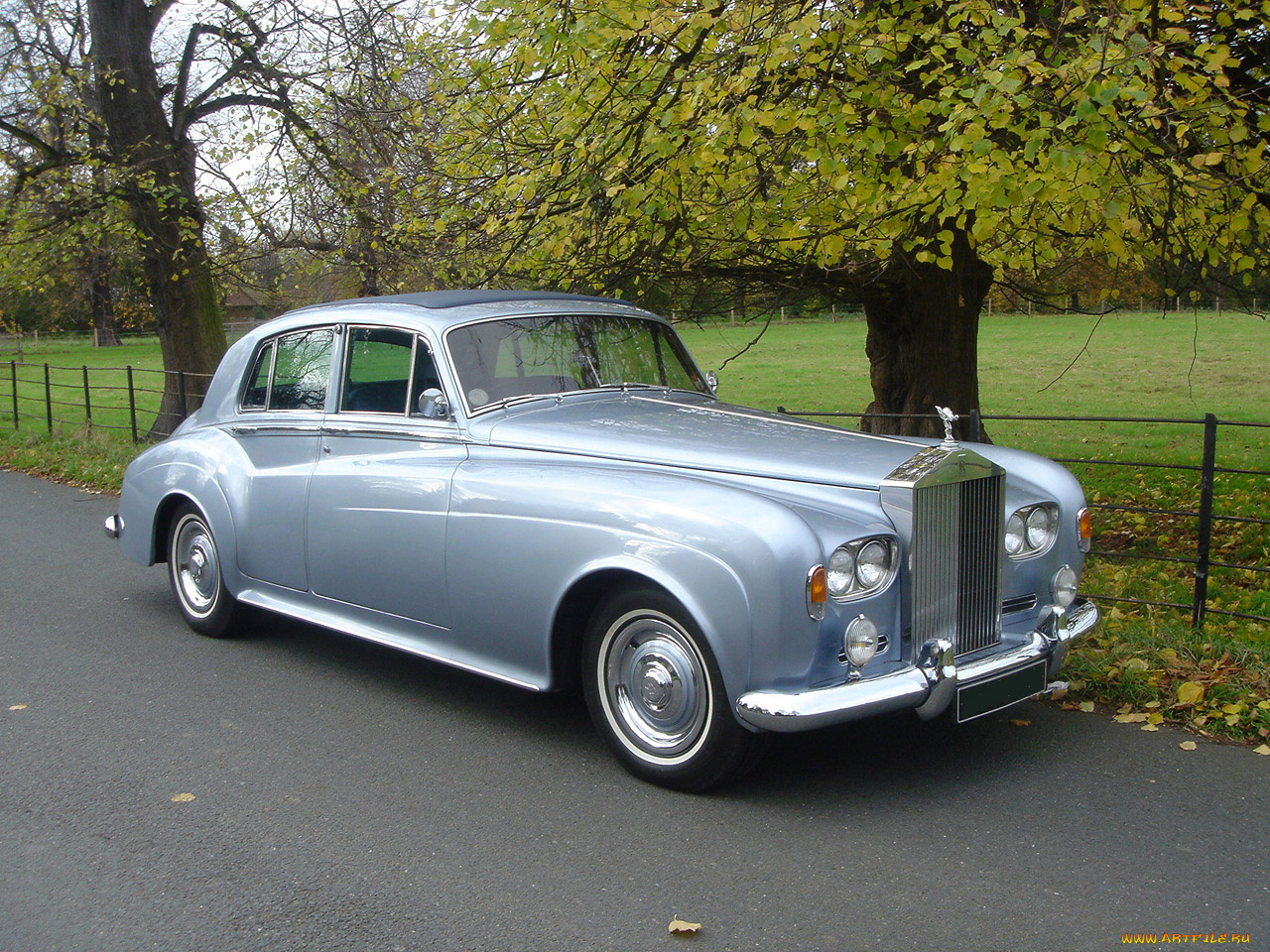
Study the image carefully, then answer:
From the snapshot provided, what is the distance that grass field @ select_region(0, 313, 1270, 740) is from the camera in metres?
5.22

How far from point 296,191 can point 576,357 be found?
10.6m

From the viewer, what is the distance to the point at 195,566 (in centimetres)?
643

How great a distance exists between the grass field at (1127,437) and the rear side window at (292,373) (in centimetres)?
241

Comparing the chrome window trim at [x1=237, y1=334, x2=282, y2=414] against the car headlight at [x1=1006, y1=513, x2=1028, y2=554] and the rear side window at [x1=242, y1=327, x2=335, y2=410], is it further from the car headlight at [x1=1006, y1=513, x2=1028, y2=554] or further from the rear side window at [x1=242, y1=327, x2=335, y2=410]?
the car headlight at [x1=1006, y1=513, x2=1028, y2=554]

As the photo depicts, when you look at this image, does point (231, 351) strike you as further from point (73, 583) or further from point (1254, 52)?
point (1254, 52)

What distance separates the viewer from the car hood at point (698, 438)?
4.35 metres

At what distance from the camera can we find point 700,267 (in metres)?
9.20

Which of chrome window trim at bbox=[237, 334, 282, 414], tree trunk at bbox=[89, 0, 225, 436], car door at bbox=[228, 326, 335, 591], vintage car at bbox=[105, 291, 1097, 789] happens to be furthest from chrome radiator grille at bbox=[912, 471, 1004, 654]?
tree trunk at bbox=[89, 0, 225, 436]

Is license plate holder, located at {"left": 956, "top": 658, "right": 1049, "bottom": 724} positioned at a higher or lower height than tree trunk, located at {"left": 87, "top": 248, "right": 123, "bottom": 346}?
lower

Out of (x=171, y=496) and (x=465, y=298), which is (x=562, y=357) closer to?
(x=465, y=298)

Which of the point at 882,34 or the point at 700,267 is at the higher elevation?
the point at 882,34

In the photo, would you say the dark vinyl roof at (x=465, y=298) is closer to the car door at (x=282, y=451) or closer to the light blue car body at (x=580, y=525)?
the light blue car body at (x=580, y=525)

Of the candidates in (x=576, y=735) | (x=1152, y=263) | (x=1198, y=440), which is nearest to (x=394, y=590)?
(x=576, y=735)

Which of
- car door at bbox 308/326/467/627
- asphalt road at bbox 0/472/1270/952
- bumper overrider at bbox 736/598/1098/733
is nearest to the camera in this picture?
asphalt road at bbox 0/472/1270/952
